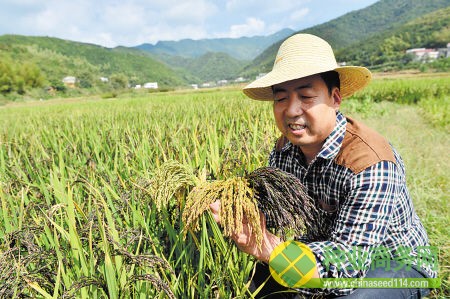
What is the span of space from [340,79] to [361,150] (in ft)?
1.45

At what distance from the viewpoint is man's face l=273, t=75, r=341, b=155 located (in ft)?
4.12

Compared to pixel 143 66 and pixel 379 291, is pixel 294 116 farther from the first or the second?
pixel 143 66

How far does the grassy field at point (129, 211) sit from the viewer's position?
104 centimetres

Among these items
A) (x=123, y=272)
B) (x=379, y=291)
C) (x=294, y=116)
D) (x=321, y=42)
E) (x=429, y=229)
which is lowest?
(x=429, y=229)

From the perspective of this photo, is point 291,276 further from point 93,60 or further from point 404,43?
point 93,60

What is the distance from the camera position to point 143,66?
141500mm

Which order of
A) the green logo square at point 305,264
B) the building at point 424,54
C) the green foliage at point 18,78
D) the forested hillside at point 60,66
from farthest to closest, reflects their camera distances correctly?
the building at point 424,54
the forested hillside at point 60,66
the green foliage at point 18,78
the green logo square at point 305,264

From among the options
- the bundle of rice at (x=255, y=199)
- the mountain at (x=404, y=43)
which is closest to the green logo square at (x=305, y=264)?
the bundle of rice at (x=255, y=199)

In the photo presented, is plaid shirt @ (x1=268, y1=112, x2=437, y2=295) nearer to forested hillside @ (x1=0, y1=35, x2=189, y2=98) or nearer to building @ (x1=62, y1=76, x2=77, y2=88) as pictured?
forested hillside @ (x1=0, y1=35, x2=189, y2=98)

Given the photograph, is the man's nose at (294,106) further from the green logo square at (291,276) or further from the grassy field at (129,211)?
the green logo square at (291,276)

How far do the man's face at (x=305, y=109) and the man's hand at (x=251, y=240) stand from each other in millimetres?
443

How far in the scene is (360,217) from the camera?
1195 millimetres

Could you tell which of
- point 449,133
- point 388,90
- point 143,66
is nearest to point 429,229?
point 449,133

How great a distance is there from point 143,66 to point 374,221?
152 meters
